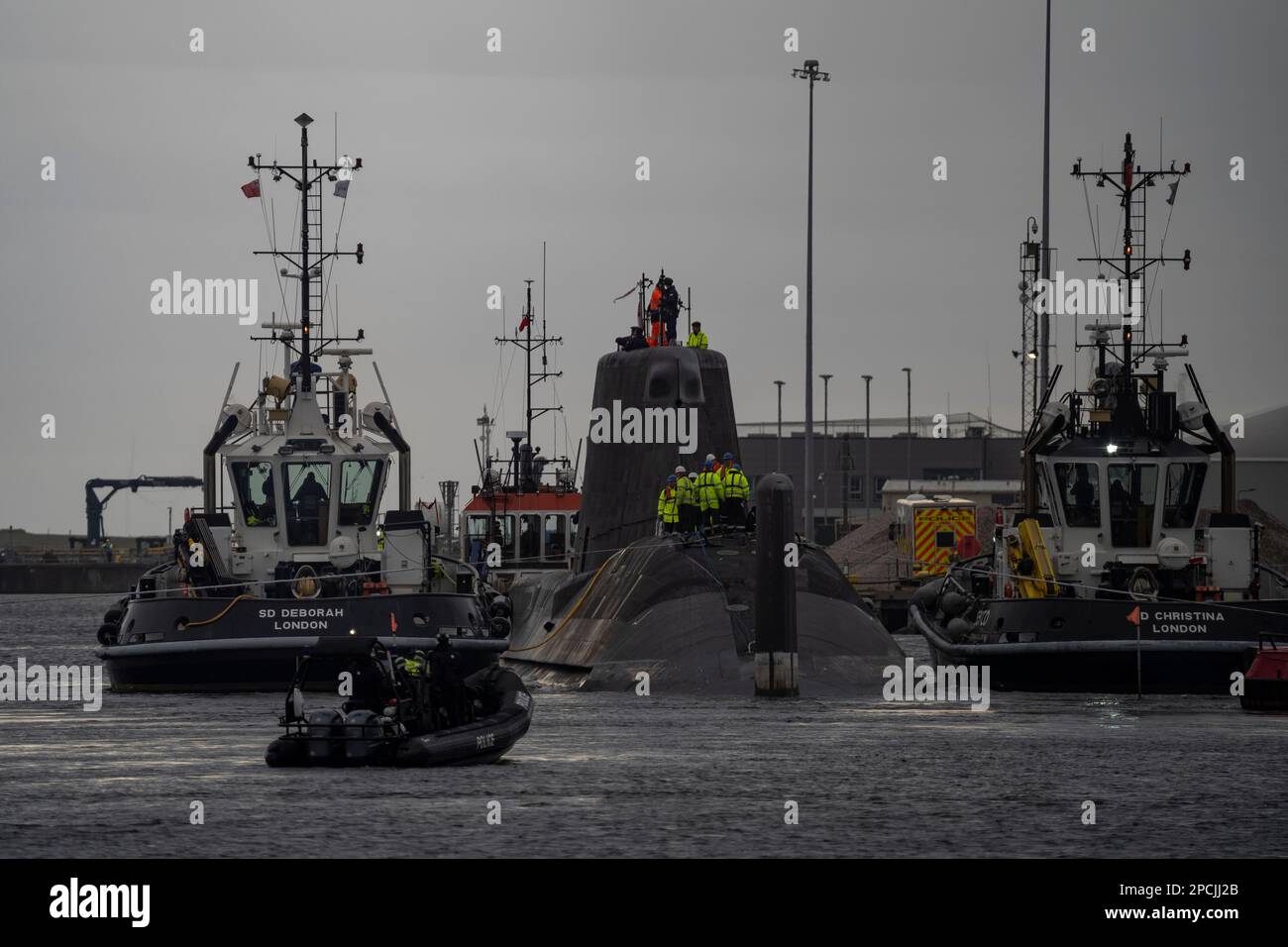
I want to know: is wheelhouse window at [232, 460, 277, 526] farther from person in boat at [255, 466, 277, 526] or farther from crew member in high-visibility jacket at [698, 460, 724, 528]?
crew member in high-visibility jacket at [698, 460, 724, 528]

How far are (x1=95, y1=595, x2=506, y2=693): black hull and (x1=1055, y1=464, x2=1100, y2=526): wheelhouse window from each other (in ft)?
45.1

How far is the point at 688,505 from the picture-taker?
50.7m

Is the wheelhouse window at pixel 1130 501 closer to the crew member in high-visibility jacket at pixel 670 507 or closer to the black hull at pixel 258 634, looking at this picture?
the crew member in high-visibility jacket at pixel 670 507

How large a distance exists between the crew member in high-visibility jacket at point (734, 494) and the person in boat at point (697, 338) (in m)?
4.88

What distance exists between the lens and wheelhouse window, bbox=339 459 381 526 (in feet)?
164

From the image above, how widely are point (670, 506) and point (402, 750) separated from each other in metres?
19.3

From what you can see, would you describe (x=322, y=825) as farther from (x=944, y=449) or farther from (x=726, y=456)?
(x=944, y=449)

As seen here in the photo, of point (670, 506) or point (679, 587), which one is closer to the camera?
point (679, 587)

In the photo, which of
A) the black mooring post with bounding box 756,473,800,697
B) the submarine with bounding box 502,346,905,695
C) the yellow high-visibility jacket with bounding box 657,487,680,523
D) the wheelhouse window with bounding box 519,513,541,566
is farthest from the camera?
the wheelhouse window with bounding box 519,513,541,566

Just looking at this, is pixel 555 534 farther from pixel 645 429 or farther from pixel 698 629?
pixel 698 629

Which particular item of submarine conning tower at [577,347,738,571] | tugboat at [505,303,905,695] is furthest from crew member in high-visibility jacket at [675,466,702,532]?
submarine conning tower at [577,347,738,571]

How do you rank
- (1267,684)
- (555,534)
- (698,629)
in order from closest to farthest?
(1267,684) → (698,629) → (555,534)

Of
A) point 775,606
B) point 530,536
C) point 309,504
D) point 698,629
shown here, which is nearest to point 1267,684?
point 775,606
